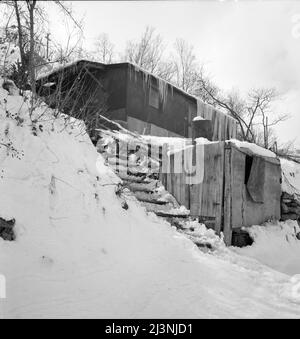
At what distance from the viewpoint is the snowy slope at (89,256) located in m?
3.05

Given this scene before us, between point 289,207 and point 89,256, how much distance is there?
7.32 m

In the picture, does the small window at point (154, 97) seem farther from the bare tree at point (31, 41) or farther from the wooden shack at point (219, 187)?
the bare tree at point (31, 41)

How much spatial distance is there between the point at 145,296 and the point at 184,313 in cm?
44

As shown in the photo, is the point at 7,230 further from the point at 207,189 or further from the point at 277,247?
the point at 277,247

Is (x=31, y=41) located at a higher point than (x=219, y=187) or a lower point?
higher

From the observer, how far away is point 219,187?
270 inches

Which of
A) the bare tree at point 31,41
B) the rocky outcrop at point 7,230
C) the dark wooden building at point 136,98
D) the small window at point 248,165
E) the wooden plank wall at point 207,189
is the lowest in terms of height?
the rocky outcrop at point 7,230

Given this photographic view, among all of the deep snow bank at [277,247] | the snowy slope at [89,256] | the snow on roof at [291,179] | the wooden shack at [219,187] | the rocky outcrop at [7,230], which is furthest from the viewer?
the snow on roof at [291,179]

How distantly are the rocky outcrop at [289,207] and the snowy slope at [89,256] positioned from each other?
4501mm

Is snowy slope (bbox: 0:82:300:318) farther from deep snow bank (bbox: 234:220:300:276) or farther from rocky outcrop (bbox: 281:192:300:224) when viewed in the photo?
rocky outcrop (bbox: 281:192:300:224)

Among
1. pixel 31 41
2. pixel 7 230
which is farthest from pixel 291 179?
pixel 7 230

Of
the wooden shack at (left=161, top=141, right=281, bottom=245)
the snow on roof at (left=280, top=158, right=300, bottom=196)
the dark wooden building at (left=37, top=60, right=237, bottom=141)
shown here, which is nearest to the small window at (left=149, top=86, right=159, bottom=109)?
the dark wooden building at (left=37, top=60, right=237, bottom=141)

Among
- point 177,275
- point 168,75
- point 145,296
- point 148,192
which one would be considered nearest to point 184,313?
point 145,296

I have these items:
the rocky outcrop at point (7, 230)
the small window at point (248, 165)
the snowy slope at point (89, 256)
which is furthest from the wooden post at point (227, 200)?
the rocky outcrop at point (7, 230)
